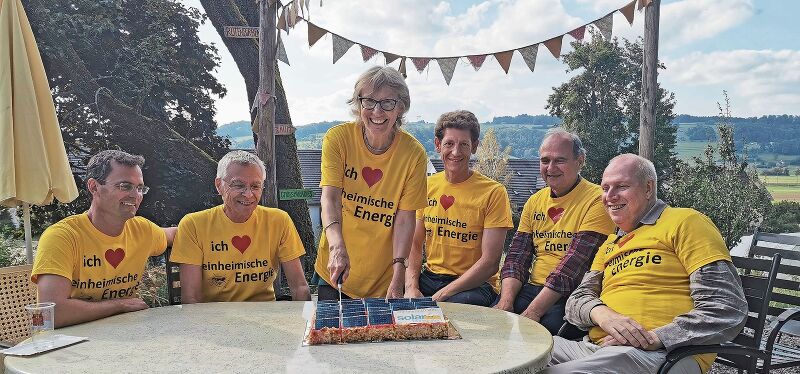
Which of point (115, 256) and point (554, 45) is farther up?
point (554, 45)

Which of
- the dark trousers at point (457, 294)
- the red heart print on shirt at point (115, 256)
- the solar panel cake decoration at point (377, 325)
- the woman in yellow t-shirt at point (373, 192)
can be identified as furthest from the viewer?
the dark trousers at point (457, 294)

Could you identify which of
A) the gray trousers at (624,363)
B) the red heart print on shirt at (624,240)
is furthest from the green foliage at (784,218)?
the gray trousers at (624,363)

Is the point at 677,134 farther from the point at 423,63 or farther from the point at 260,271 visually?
the point at 260,271

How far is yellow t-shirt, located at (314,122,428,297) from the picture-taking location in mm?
3109

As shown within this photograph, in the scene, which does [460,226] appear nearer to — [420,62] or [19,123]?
[19,123]

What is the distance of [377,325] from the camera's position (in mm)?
2299

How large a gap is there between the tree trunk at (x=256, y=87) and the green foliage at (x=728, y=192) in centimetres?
601

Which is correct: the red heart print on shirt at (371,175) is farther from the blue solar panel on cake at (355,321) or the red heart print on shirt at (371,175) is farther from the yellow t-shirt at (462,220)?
the blue solar panel on cake at (355,321)

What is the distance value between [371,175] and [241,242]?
73 cm

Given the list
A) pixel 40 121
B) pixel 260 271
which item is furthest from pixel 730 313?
pixel 40 121

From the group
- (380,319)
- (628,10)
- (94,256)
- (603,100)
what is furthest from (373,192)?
(603,100)

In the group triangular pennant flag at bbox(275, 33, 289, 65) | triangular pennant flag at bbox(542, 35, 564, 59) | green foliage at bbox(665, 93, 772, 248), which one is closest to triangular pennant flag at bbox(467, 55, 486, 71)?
triangular pennant flag at bbox(542, 35, 564, 59)

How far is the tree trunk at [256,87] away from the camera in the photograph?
7.00m

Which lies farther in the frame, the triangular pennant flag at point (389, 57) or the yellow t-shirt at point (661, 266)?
the triangular pennant flag at point (389, 57)
